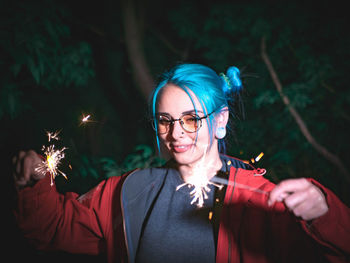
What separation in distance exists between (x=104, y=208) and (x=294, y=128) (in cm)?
345

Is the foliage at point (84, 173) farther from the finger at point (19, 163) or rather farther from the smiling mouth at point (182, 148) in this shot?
the smiling mouth at point (182, 148)

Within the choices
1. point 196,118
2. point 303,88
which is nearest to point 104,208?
point 196,118

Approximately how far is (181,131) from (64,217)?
0.94 metres

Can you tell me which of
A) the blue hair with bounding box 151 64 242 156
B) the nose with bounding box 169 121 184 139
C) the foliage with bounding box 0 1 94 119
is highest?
the foliage with bounding box 0 1 94 119

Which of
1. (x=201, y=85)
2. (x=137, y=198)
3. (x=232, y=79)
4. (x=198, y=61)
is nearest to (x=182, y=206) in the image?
(x=137, y=198)

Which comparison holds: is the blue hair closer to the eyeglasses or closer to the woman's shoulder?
the eyeglasses

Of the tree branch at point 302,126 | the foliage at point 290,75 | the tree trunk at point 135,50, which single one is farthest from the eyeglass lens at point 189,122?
the tree branch at point 302,126

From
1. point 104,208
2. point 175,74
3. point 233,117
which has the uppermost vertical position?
point 175,74

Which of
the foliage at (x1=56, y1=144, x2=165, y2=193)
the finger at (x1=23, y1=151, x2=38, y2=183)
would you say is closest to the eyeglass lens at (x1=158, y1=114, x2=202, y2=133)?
the finger at (x1=23, y1=151, x2=38, y2=183)

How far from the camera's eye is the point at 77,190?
217 centimetres

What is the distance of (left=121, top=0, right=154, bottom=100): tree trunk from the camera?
3492mm

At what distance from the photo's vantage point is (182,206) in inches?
51.0

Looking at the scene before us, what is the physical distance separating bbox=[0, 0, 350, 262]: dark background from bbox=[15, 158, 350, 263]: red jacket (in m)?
0.46

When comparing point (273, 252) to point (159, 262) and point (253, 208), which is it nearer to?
point (253, 208)
